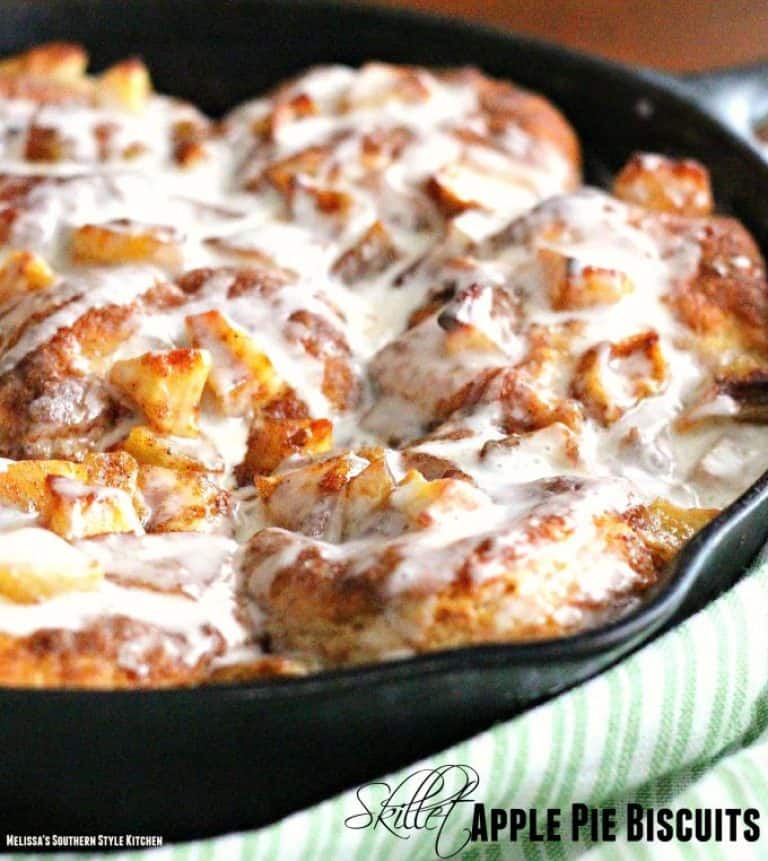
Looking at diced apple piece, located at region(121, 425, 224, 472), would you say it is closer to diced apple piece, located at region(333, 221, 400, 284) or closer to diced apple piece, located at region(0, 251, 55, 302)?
diced apple piece, located at region(0, 251, 55, 302)

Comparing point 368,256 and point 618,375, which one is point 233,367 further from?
point 618,375

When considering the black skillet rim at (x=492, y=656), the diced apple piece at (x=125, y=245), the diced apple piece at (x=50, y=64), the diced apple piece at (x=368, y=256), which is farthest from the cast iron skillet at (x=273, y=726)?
the diced apple piece at (x=50, y=64)

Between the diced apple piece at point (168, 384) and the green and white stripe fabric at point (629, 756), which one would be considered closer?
the green and white stripe fabric at point (629, 756)

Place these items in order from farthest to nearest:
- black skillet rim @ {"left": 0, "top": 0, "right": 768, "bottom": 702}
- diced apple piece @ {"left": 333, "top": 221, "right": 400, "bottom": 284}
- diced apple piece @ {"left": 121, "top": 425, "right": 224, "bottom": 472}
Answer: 1. diced apple piece @ {"left": 333, "top": 221, "right": 400, "bottom": 284}
2. diced apple piece @ {"left": 121, "top": 425, "right": 224, "bottom": 472}
3. black skillet rim @ {"left": 0, "top": 0, "right": 768, "bottom": 702}

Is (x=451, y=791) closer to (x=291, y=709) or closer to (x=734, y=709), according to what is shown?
(x=291, y=709)

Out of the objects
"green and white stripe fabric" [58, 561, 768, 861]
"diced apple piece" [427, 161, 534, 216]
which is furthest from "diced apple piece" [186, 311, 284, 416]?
"green and white stripe fabric" [58, 561, 768, 861]

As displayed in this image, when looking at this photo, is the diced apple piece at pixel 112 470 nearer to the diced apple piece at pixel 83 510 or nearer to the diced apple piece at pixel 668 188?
the diced apple piece at pixel 83 510
